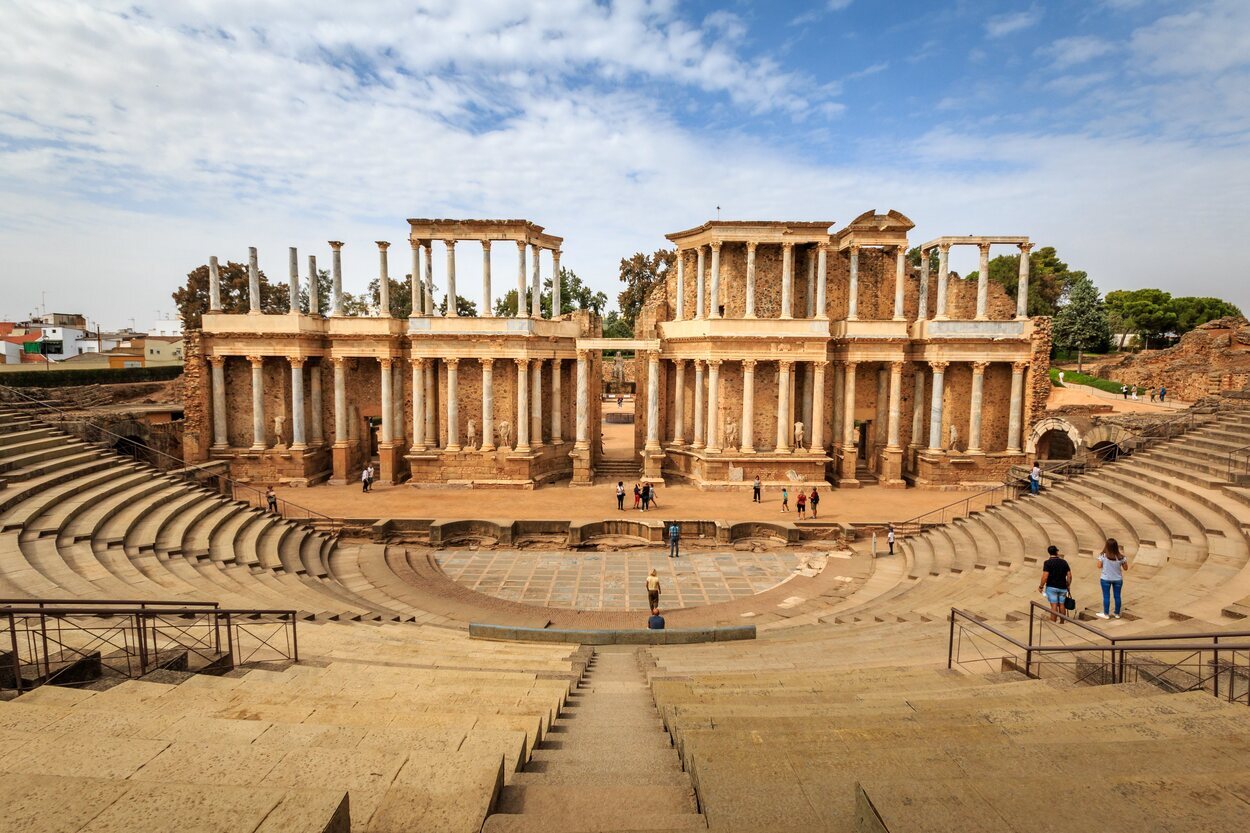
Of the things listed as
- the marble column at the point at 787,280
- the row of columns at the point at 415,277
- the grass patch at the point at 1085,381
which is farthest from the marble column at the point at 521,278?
the grass patch at the point at 1085,381

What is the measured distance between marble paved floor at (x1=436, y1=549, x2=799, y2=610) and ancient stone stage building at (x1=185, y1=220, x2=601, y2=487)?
29.0 feet

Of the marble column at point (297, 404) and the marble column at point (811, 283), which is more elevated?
the marble column at point (811, 283)

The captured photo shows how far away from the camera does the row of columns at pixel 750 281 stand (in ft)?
92.8

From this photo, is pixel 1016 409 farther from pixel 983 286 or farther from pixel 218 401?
pixel 218 401

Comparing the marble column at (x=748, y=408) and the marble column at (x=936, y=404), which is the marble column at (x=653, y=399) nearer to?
the marble column at (x=748, y=408)

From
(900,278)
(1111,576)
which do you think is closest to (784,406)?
(900,278)

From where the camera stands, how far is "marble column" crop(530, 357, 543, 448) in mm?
29750

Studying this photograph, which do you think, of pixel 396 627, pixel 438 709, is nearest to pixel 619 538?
pixel 396 627

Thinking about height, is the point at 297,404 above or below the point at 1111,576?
above

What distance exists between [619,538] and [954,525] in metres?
10.9

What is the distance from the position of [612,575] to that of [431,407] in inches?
602

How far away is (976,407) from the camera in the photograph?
29203mm

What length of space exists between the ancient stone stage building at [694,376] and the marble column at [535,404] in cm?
8

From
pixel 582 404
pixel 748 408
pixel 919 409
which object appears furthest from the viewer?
pixel 919 409
